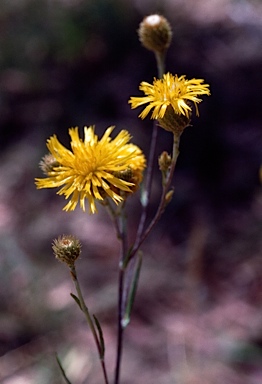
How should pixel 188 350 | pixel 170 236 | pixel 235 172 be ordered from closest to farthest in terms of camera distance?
pixel 188 350, pixel 170 236, pixel 235 172

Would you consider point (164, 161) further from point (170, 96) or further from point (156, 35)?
point (156, 35)

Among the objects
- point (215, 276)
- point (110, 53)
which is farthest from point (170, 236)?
point (110, 53)

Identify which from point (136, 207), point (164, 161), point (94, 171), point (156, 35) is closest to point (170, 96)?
point (164, 161)

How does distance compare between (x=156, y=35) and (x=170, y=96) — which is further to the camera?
(x=156, y=35)

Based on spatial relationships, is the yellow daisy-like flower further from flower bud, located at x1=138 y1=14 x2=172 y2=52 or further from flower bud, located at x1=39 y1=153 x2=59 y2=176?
flower bud, located at x1=138 y1=14 x2=172 y2=52

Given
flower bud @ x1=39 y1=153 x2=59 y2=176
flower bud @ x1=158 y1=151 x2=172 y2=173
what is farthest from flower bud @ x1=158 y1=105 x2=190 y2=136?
flower bud @ x1=39 y1=153 x2=59 y2=176

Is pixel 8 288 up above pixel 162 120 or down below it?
below

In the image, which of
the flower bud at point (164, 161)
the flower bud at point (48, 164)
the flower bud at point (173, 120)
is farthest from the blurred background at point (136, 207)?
the flower bud at point (173, 120)

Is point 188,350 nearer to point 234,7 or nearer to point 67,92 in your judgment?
point 67,92
